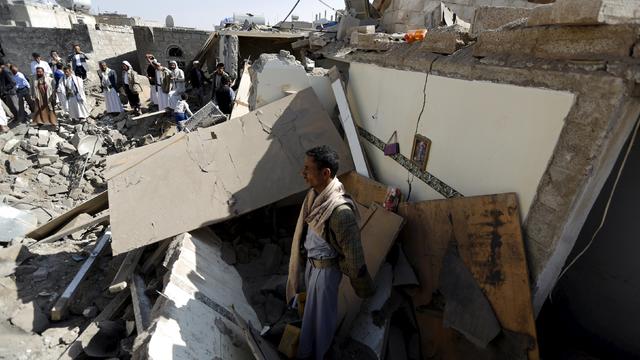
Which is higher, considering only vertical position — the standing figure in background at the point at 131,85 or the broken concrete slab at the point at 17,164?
the standing figure in background at the point at 131,85

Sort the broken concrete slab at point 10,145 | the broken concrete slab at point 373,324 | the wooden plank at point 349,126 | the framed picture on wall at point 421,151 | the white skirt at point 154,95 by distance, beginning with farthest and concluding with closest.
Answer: the white skirt at point 154,95 → the broken concrete slab at point 10,145 → the wooden plank at point 349,126 → the framed picture on wall at point 421,151 → the broken concrete slab at point 373,324

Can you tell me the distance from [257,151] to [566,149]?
11.9 ft

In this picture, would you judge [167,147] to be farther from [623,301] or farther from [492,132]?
[623,301]

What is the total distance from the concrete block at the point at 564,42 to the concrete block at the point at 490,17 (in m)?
0.58

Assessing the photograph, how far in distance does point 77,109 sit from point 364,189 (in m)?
10.5

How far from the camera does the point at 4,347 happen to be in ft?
11.1

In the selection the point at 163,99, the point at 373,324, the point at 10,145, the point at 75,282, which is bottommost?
the point at 75,282

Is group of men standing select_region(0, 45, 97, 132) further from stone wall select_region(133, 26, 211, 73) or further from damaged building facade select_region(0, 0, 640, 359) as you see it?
damaged building facade select_region(0, 0, 640, 359)

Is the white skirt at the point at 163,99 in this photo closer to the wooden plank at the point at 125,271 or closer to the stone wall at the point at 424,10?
the stone wall at the point at 424,10

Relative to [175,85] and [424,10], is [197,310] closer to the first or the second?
[424,10]

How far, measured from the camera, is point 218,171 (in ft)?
14.9

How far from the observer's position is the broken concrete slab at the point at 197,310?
255 cm

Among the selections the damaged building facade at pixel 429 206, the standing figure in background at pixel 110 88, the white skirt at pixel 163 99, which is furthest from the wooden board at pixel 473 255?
the standing figure in background at pixel 110 88

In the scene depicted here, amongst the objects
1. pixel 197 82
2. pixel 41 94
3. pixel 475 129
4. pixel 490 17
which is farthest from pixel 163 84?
pixel 475 129
